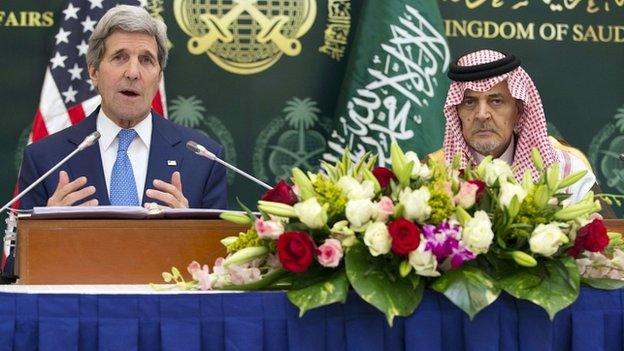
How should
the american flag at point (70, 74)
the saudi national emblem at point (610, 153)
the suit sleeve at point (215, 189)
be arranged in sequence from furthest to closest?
the saudi national emblem at point (610, 153), the american flag at point (70, 74), the suit sleeve at point (215, 189)

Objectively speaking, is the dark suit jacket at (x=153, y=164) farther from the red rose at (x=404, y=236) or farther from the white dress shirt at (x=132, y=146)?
the red rose at (x=404, y=236)

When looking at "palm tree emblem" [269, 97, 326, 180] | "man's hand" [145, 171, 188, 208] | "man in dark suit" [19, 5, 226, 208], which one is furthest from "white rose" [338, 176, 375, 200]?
"palm tree emblem" [269, 97, 326, 180]

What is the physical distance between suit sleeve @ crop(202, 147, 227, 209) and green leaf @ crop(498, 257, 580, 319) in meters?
1.56

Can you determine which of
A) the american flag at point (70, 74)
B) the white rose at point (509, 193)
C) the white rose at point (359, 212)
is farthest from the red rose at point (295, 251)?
the american flag at point (70, 74)

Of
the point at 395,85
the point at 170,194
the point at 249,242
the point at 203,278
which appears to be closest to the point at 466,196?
the point at 249,242

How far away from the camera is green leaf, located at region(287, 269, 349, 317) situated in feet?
9.01

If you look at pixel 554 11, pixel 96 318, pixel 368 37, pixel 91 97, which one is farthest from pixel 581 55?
pixel 96 318

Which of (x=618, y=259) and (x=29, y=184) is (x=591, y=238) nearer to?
(x=618, y=259)

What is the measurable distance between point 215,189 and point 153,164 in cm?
22

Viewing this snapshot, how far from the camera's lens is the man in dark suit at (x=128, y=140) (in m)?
4.16

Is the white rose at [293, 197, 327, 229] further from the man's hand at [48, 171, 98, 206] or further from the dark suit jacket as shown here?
the dark suit jacket

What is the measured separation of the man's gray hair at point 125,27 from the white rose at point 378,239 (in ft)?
5.95

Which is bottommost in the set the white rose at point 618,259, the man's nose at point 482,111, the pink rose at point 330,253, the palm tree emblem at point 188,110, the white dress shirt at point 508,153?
the white rose at point 618,259

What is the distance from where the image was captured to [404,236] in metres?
2.72
